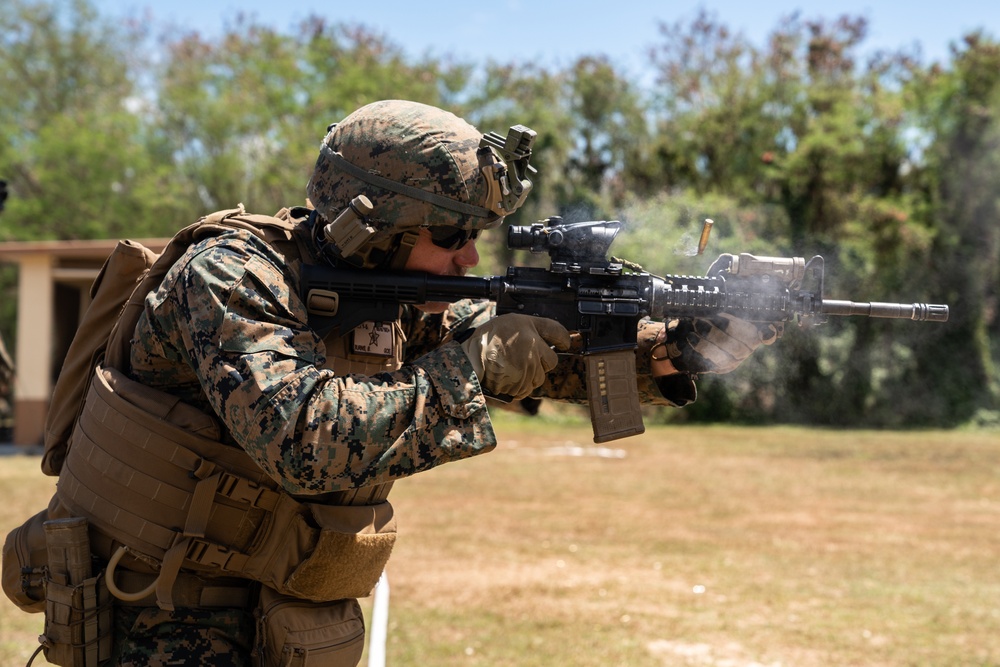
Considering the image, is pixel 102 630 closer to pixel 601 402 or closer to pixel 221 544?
pixel 221 544

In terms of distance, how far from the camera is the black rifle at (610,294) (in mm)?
2900

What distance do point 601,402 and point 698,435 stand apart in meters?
17.0

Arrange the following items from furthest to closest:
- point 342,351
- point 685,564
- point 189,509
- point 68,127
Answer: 1. point 68,127
2. point 685,564
3. point 342,351
4. point 189,509

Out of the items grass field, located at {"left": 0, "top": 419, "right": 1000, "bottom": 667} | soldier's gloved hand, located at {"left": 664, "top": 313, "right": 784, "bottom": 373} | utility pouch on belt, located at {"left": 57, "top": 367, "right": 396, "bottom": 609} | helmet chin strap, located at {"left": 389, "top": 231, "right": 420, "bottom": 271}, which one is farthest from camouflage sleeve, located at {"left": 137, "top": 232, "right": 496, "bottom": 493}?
grass field, located at {"left": 0, "top": 419, "right": 1000, "bottom": 667}

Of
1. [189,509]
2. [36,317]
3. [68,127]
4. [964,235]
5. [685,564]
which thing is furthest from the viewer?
[68,127]

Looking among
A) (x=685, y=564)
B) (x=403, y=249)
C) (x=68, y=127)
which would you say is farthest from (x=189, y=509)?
(x=68, y=127)

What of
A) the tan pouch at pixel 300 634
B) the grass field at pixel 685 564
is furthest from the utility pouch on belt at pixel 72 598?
the grass field at pixel 685 564

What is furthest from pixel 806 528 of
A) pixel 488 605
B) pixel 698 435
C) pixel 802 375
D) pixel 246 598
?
pixel 802 375

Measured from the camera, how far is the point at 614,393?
2986 mm

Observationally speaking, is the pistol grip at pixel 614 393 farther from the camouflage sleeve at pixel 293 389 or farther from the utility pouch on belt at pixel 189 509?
the utility pouch on belt at pixel 189 509

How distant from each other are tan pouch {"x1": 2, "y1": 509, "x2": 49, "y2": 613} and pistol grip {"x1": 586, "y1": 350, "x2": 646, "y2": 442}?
162 centimetres

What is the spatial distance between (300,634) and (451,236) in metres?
1.16

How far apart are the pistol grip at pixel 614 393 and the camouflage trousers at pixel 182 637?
1.16m

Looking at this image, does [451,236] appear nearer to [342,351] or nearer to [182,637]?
[342,351]
